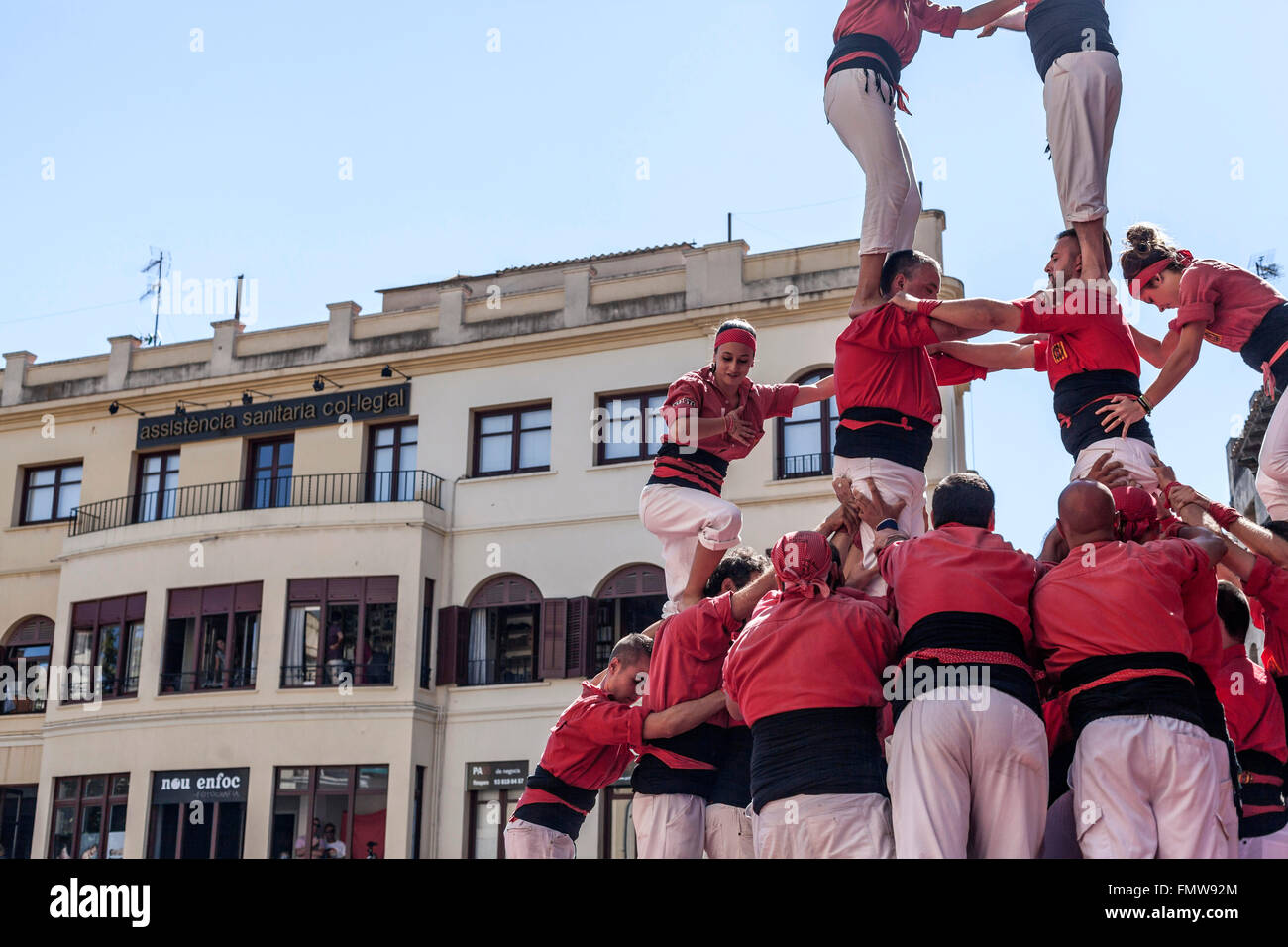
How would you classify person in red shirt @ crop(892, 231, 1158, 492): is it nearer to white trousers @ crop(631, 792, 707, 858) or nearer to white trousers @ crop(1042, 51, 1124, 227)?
white trousers @ crop(1042, 51, 1124, 227)

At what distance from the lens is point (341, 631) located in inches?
1120

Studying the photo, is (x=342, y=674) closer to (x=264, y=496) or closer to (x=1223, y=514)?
(x=264, y=496)

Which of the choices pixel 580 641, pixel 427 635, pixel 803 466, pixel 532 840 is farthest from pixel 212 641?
pixel 532 840

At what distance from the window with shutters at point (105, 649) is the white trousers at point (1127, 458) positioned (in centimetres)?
2626

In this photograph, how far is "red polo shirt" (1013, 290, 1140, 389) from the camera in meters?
7.42

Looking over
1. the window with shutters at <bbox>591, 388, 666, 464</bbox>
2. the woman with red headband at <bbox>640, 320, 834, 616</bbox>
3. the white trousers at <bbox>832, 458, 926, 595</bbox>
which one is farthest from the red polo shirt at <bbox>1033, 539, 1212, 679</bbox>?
the window with shutters at <bbox>591, 388, 666, 464</bbox>

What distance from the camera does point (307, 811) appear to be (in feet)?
88.7

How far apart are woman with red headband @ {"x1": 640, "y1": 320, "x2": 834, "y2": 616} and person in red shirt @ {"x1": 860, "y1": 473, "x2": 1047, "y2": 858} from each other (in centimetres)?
298

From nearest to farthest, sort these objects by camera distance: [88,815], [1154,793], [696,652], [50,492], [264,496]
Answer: [1154,793]
[696,652]
[88,815]
[264,496]
[50,492]

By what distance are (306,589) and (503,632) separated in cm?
426

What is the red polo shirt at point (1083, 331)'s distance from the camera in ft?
24.3

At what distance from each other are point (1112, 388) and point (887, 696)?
2791mm
